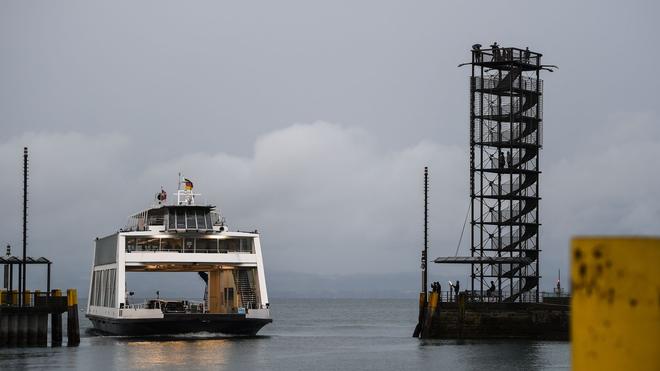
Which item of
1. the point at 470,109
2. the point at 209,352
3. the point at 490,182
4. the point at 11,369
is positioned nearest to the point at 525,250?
the point at 490,182

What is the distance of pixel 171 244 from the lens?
2709 inches

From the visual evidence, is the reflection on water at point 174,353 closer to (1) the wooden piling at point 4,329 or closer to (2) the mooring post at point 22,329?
(2) the mooring post at point 22,329

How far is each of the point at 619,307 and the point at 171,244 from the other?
220 feet

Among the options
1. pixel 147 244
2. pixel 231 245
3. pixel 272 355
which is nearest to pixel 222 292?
pixel 231 245

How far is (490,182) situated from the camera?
68.6 meters

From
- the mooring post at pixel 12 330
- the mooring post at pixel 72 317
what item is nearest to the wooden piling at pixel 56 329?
the mooring post at pixel 72 317

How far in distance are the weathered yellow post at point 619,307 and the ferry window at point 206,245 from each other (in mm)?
65950

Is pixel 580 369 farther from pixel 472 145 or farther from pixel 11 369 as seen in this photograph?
pixel 472 145

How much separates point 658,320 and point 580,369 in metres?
0.23

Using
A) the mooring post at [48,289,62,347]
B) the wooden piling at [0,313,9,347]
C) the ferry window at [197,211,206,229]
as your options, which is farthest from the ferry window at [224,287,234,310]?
the wooden piling at [0,313,9,347]

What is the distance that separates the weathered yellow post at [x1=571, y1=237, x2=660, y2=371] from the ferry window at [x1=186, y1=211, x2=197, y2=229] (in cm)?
6623

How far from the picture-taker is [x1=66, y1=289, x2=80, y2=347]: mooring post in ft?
187

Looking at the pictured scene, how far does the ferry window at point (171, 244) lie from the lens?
6850 centimetres

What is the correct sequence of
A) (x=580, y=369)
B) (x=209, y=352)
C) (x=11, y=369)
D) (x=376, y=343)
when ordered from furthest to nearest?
(x=376, y=343) < (x=209, y=352) < (x=11, y=369) < (x=580, y=369)
